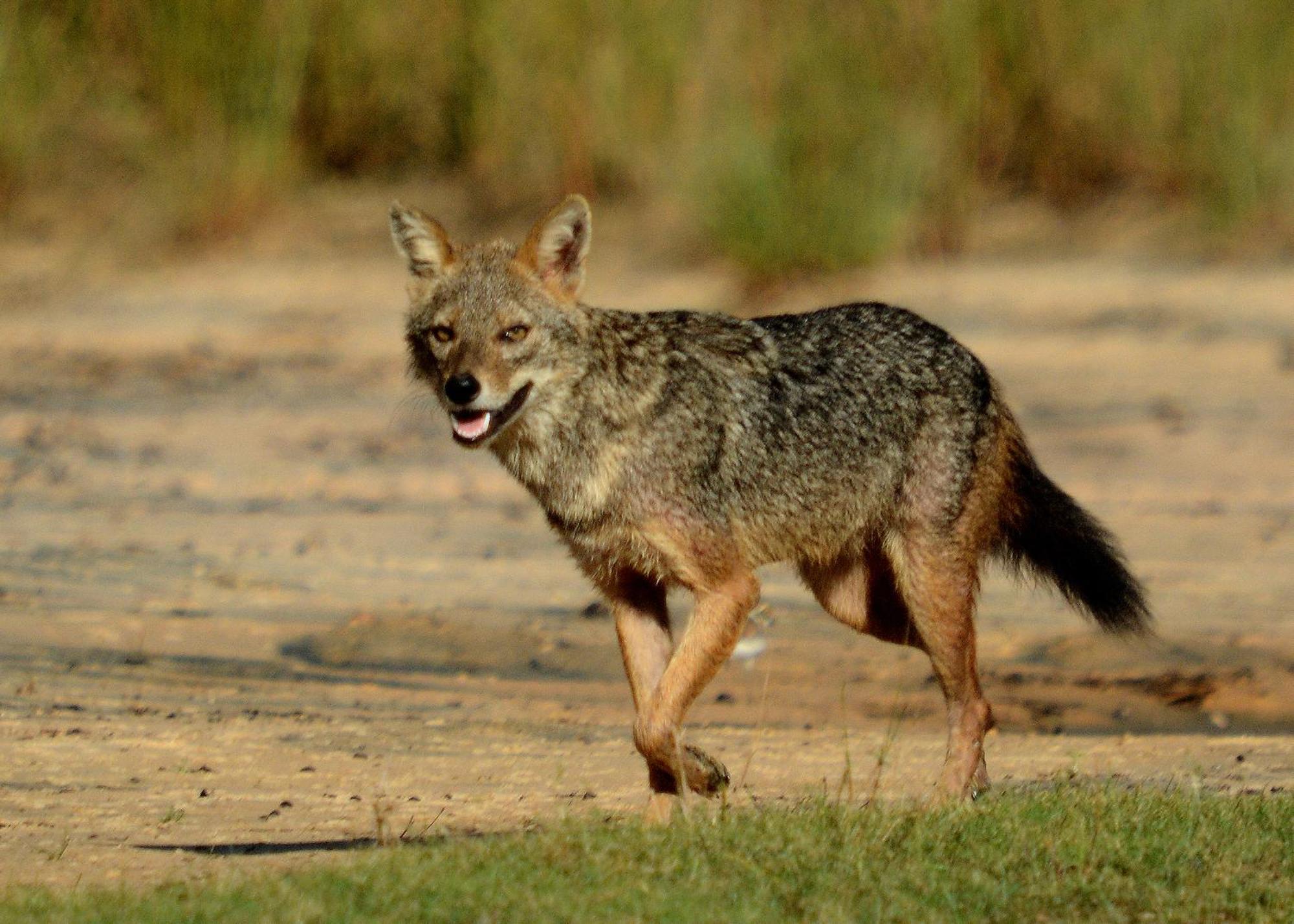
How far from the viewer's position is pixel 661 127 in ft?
54.2

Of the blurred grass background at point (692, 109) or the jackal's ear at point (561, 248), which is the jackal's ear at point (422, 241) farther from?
the blurred grass background at point (692, 109)

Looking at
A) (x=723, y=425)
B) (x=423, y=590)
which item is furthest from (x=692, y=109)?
(x=723, y=425)

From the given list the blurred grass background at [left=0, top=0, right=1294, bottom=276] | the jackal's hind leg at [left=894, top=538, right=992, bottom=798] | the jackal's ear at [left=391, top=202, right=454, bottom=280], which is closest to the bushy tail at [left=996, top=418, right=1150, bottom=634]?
the jackal's hind leg at [left=894, top=538, right=992, bottom=798]

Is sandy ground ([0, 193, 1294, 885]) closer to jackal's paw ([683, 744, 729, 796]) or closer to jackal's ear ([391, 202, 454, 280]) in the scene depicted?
jackal's paw ([683, 744, 729, 796])

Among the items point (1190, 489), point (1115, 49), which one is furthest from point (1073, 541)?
point (1115, 49)

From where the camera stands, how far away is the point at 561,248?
18.6 ft

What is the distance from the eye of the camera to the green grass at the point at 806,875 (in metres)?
3.93

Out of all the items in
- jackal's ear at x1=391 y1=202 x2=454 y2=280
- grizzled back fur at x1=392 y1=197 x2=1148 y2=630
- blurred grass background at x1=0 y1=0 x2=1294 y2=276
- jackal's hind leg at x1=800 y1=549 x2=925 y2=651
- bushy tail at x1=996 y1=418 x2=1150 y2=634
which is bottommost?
blurred grass background at x1=0 y1=0 x2=1294 y2=276

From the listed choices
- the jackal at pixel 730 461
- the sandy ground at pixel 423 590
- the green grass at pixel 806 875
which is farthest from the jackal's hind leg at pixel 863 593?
the green grass at pixel 806 875

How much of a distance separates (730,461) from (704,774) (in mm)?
966

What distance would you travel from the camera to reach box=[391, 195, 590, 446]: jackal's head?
5281mm

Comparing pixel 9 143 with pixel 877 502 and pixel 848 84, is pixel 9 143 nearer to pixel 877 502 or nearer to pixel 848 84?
pixel 848 84

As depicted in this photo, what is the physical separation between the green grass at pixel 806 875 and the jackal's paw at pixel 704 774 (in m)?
0.44

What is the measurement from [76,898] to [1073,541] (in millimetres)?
3350
